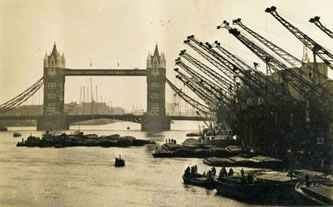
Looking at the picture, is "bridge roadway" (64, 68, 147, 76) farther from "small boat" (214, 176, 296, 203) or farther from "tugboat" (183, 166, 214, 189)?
"small boat" (214, 176, 296, 203)

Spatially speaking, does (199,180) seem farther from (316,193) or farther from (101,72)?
(101,72)

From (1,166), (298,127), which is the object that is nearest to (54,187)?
(1,166)

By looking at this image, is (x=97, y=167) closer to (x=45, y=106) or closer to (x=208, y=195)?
(x=208, y=195)

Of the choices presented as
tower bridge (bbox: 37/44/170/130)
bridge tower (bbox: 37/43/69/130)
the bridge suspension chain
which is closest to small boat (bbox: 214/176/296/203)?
the bridge suspension chain

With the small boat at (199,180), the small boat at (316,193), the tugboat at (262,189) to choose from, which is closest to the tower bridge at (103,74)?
the small boat at (199,180)

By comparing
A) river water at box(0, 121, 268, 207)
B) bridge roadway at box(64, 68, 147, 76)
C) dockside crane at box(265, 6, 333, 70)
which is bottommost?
river water at box(0, 121, 268, 207)

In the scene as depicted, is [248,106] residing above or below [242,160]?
above
